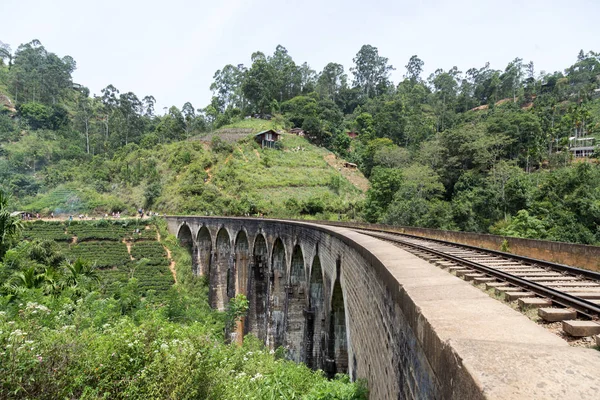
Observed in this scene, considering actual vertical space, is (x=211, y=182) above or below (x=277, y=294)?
above

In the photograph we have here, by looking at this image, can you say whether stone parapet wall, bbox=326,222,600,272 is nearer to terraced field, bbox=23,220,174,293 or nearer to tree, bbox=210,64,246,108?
terraced field, bbox=23,220,174,293

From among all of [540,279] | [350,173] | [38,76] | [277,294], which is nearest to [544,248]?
[540,279]

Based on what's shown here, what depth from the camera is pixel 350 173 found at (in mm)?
56469

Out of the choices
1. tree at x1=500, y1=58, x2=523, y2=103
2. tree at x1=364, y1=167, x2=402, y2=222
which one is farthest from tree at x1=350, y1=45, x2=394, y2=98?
tree at x1=364, y1=167, x2=402, y2=222

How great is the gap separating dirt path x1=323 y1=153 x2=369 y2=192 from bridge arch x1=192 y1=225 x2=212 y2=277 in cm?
2715

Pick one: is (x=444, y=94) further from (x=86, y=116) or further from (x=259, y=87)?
(x=86, y=116)

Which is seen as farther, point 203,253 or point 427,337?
point 203,253

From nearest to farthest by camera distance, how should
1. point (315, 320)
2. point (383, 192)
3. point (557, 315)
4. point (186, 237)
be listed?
1. point (557, 315)
2. point (315, 320)
3. point (383, 192)
4. point (186, 237)

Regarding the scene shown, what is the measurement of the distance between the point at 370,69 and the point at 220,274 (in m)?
85.5

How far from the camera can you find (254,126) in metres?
66.9

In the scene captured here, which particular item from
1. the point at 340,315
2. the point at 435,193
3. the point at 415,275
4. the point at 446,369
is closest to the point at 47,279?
the point at 340,315

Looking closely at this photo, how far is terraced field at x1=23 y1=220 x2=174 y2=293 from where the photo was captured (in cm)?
2969

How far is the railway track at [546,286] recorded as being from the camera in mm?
3145

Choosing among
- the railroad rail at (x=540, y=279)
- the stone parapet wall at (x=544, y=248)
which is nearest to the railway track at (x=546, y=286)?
the railroad rail at (x=540, y=279)
